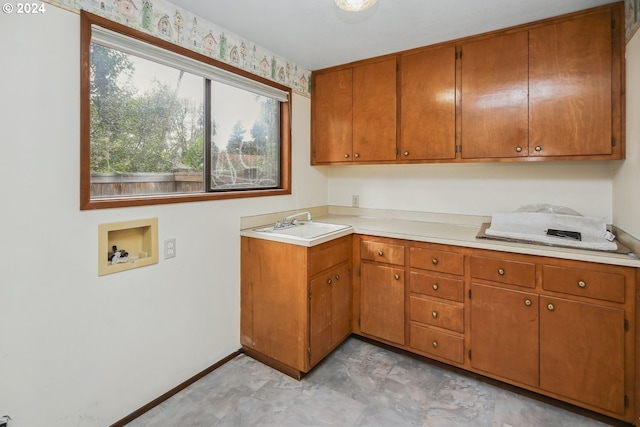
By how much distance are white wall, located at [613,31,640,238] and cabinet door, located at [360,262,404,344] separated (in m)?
1.31

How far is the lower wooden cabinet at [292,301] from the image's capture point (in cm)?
208

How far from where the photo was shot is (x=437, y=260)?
2164mm

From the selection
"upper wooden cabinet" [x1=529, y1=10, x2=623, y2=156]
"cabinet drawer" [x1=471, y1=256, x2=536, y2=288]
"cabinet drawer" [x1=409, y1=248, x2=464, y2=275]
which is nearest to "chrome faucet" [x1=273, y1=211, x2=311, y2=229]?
"cabinet drawer" [x1=409, y1=248, x2=464, y2=275]

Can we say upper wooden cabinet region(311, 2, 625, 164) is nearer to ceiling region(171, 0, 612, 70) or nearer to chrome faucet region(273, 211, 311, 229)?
ceiling region(171, 0, 612, 70)

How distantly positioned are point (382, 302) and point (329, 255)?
1.89 feet

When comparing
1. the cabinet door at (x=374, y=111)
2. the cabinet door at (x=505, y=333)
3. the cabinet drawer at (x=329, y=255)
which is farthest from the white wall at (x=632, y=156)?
the cabinet drawer at (x=329, y=255)

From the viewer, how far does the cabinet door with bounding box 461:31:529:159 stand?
6.90 ft

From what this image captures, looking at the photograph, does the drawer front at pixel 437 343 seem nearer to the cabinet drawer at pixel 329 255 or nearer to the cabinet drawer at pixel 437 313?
the cabinet drawer at pixel 437 313

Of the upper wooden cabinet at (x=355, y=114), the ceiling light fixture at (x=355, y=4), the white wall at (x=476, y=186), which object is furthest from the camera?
the upper wooden cabinet at (x=355, y=114)

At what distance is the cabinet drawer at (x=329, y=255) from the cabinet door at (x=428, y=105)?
2.85 ft

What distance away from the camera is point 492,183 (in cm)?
253

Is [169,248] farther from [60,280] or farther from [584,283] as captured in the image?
[584,283]

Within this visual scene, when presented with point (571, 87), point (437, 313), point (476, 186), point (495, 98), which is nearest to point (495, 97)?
point (495, 98)

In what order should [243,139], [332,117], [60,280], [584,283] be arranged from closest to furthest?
1. [60,280]
2. [584,283]
3. [243,139]
4. [332,117]
